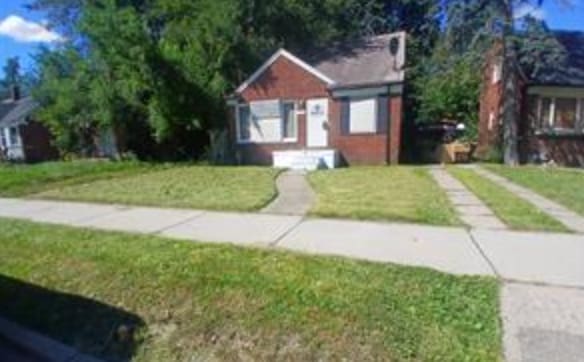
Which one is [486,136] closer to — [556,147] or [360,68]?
[556,147]

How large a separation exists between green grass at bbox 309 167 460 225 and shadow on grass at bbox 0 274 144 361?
3829 mm

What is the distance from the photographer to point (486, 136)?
65.6ft

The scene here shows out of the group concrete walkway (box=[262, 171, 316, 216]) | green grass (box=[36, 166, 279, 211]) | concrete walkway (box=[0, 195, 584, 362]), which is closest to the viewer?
concrete walkway (box=[0, 195, 584, 362])

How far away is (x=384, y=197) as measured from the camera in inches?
357

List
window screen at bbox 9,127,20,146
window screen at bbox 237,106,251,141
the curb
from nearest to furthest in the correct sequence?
the curb → window screen at bbox 237,106,251,141 → window screen at bbox 9,127,20,146

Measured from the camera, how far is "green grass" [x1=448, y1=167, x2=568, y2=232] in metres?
6.62

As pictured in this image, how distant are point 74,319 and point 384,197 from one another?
5953 millimetres

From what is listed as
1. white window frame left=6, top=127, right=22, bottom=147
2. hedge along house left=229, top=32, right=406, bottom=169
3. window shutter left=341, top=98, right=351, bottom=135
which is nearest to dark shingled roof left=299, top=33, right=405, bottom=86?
hedge along house left=229, top=32, right=406, bottom=169

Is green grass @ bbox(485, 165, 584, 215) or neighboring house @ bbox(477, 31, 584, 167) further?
neighboring house @ bbox(477, 31, 584, 167)

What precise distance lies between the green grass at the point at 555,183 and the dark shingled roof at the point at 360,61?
502 centimetres

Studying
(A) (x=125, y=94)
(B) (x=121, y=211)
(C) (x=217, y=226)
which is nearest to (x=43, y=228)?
(B) (x=121, y=211)

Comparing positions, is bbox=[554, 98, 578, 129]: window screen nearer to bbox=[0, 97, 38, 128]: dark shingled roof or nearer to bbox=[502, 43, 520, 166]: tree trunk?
bbox=[502, 43, 520, 166]: tree trunk

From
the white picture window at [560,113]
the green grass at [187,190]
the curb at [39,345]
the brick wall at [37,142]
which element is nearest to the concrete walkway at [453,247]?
the green grass at [187,190]

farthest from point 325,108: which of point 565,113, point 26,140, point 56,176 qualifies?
point 26,140
